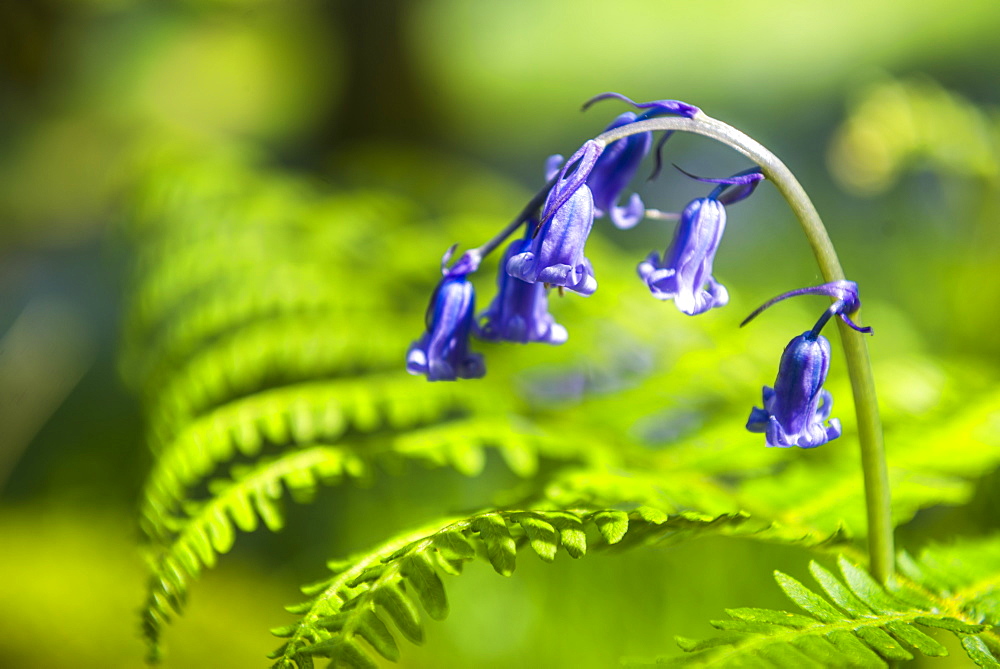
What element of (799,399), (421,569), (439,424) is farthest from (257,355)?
(799,399)

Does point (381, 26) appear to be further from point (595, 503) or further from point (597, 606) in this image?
point (595, 503)

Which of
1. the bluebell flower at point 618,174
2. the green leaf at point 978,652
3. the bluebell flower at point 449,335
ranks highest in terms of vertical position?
the bluebell flower at point 618,174

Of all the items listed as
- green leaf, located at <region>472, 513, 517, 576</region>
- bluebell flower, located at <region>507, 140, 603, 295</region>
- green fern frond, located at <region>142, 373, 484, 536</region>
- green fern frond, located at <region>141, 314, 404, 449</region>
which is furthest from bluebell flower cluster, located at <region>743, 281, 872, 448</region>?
green fern frond, located at <region>141, 314, 404, 449</region>

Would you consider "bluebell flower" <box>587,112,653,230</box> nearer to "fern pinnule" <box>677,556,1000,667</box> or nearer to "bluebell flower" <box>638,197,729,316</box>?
"bluebell flower" <box>638,197,729,316</box>

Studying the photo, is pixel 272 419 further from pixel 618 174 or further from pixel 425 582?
pixel 618 174

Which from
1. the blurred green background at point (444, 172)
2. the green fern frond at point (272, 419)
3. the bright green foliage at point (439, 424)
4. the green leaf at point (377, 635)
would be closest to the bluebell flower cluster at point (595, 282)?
the bright green foliage at point (439, 424)

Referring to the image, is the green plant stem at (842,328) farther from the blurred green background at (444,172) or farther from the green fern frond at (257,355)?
the green fern frond at (257,355)

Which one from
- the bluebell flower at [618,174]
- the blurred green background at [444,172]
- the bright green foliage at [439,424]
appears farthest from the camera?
the blurred green background at [444,172]
